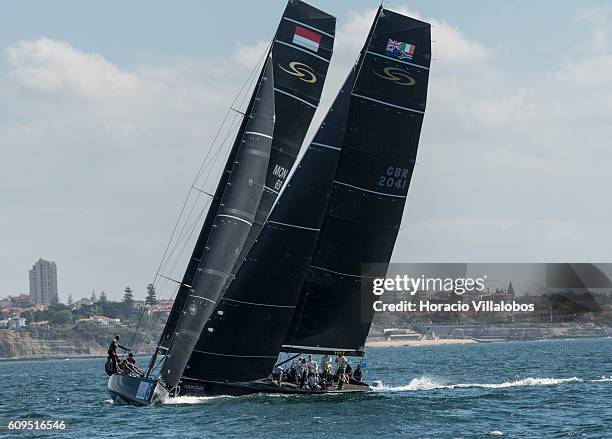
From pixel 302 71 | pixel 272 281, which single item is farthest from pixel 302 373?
pixel 302 71

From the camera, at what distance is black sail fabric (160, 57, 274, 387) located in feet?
139

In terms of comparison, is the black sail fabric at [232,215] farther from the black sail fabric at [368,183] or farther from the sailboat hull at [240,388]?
the black sail fabric at [368,183]

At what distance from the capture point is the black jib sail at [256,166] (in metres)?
42.3

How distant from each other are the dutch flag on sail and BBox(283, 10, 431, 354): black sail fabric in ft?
11.3

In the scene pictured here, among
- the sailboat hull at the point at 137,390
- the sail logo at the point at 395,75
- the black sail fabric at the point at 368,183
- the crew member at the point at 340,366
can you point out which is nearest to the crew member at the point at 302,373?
the black sail fabric at the point at 368,183

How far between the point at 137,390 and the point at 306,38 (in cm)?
1453

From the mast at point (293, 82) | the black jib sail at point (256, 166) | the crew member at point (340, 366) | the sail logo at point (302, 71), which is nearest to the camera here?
the black jib sail at point (256, 166)

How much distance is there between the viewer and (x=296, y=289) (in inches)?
1674

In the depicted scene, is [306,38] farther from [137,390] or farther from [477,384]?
[477,384]

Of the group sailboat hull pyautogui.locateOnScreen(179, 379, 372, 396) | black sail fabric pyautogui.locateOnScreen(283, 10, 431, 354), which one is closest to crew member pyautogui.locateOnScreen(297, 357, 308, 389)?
sailboat hull pyautogui.locateOnScreen(179, 379, 372, 396)

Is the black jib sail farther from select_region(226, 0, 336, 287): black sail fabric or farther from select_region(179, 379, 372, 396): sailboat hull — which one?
select_region(179, 379, 372, 396): sailboat hull

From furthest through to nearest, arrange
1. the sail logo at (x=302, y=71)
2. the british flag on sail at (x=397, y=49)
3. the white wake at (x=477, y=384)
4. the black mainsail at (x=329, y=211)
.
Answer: the white wake at (x=477, y=384)
the sail logo at (x=302, y=71)
the british flag on sail at (x=397, y=49)
the black mainsail at (x=329, y=211)

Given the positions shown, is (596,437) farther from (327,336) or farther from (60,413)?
(60,413)

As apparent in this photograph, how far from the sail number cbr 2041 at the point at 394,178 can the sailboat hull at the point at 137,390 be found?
10663mm
